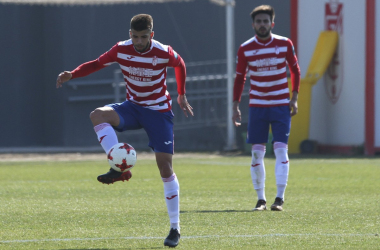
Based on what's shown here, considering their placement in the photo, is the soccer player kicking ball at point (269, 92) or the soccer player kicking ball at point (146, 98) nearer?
the soccer player kicking ball at point (146, 98)

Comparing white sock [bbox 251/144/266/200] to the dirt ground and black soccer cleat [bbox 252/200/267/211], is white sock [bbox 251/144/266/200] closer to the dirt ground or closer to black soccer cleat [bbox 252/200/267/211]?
black soccer cleat [bbox 252/200/267/211]

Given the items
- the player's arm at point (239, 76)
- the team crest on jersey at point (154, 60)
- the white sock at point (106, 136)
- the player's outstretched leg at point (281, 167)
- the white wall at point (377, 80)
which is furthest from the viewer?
the white wall at point (377, 80)

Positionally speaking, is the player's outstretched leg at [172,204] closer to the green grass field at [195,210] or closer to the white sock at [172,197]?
the white sock at [172,197]

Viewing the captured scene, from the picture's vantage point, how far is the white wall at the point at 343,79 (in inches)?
637

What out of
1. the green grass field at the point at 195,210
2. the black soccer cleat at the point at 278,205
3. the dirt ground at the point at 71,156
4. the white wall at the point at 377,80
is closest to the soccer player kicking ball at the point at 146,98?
the green grass field at the point at 195,210

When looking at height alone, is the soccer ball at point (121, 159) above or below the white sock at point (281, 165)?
above

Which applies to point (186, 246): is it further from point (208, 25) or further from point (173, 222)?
point (208, 25)

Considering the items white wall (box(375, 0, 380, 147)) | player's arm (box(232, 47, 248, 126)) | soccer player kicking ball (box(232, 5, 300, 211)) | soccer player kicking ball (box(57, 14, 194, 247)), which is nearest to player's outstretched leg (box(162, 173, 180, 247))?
soccer player kicking ball (box(57, 14, 194, 247))

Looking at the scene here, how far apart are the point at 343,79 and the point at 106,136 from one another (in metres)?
11.6

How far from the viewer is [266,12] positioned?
7719 millimetres

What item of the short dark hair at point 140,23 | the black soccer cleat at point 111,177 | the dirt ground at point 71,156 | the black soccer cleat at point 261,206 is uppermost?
the short dark hair at point 140,23

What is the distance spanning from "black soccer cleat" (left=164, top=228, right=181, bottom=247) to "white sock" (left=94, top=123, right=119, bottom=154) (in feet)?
2.65

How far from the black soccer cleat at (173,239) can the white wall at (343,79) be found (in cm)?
1124

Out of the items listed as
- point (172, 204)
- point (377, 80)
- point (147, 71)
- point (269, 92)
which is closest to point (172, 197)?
point (172, 204)
